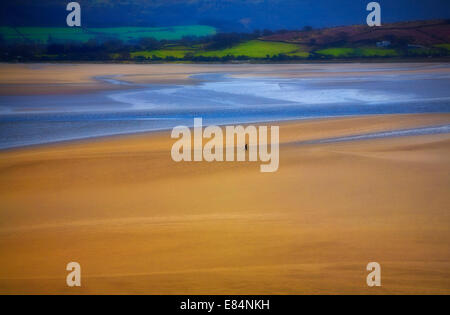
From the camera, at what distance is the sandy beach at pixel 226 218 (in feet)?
9.92

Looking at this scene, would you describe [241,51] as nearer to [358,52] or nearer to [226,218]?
[358,52]

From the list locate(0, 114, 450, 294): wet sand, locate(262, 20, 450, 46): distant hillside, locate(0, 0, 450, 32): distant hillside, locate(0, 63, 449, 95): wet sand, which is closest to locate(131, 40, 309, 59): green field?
locate(0, 63, 449, 95): wet sand

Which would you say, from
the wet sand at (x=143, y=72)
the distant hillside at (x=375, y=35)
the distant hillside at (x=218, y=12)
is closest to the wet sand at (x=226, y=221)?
the wet sand at (x=143, y=72)

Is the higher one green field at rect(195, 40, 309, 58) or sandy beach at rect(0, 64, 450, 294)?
green field at rect(195, 40, 309, 58)

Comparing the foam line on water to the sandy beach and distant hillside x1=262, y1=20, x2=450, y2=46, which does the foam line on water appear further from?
distant hillside x1=262, y1=20, x2=450, y2=46

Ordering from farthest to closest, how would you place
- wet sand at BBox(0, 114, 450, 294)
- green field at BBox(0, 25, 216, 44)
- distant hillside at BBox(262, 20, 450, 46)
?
distant hillside at BBox(262, 20, 450, 46)
green field at BBox(0, 25, 216, 44)
wet sand at BBox(0, 114, 450, 294)

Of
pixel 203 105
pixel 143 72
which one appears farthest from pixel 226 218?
pixel 143 72

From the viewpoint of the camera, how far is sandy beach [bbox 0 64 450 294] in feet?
9.92

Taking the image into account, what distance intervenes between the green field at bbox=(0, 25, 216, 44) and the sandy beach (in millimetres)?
7836

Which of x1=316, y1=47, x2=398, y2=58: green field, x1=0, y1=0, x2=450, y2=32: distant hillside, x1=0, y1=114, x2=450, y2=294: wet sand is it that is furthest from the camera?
x1=316, y1=47, x2=398, y2=58: green field

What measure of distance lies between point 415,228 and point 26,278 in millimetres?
2554

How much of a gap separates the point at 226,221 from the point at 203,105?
18.9 feet

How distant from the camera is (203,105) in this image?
944cm

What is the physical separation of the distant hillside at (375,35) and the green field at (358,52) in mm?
385
